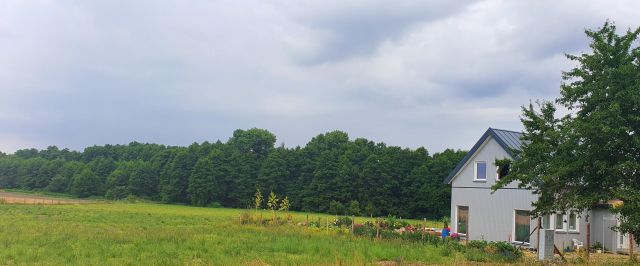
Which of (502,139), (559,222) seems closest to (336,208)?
(502,139)

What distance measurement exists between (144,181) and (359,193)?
46509 millimetres

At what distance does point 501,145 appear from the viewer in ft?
101

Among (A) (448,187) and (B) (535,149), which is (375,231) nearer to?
(B) (535,149)

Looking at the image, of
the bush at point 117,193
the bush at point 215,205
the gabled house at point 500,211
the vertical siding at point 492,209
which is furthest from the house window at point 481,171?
the bush at point 117,193

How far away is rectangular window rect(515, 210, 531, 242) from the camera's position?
29.3m

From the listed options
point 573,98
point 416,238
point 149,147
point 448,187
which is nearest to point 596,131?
point 573,98

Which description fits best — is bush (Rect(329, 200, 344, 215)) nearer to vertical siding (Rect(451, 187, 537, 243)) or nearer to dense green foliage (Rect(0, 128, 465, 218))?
dense green foliage (Rect(0, 128, 465, 218))

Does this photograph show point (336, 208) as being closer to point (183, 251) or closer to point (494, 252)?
point (494, 252)

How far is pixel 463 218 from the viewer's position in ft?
109

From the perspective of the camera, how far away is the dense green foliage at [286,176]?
8319 cm

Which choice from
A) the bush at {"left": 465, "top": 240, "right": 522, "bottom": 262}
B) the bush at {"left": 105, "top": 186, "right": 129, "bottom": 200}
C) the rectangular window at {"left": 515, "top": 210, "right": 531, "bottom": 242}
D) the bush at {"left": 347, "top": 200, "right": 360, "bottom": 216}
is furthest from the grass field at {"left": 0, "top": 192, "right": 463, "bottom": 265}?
the bush at {"left": 105, "top": 186, "right": 129, "bottom": 200}

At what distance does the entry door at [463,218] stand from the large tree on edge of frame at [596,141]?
12.8 m

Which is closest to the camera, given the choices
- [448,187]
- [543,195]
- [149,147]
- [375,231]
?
[543,195]

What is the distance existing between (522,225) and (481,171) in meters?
4.03
